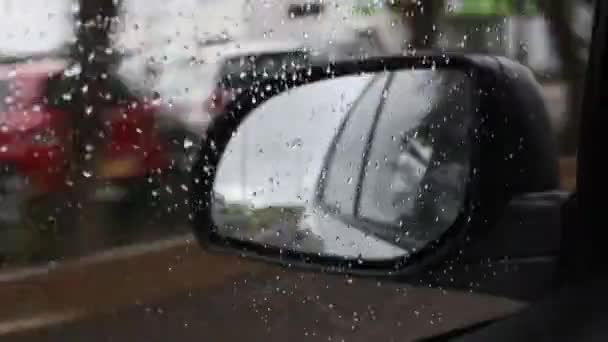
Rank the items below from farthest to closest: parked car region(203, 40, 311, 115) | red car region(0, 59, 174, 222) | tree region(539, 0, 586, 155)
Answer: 1. tree region(539, 0, 586, 155)
2. parked car region(203, 40, 311, 115)
3. red car region(0, 59, 174, 222)

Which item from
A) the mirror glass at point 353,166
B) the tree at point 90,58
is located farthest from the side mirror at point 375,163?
the tree at point 90,58

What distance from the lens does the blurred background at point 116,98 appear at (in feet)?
3.05

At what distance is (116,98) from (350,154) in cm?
34

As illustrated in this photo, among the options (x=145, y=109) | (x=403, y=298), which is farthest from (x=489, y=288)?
(x=145, y=109)

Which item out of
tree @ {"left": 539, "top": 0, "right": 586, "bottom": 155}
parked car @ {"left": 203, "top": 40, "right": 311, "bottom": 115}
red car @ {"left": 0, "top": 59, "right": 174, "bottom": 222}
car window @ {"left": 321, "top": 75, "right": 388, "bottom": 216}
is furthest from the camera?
tree @ {"left": 539, "top": 0, "right": 586, "bottom": 155}

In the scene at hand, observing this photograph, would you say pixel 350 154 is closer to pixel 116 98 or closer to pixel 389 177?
pixel 389 177

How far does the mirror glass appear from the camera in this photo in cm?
110

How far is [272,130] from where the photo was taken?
1.10 m

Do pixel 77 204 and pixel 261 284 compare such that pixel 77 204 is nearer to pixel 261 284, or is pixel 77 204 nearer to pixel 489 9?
pixel 261 284

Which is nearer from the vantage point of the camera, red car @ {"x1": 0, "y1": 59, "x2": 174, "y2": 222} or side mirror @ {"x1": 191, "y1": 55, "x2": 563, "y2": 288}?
red car @ {"x1": 0, "y1": 59, "x2": 174, "y2": 222}

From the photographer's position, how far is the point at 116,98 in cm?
99

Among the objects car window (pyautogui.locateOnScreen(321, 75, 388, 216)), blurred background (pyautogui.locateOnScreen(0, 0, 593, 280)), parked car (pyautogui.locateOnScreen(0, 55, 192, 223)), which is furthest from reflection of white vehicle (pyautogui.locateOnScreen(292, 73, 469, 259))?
parked car (pyautogui.locateOnScreen(0, 55, 192, 223))

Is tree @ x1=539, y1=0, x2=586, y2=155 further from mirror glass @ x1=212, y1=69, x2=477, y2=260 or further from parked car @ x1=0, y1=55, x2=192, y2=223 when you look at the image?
parked car @ x1=0, y1=55, x2=192, y2=223

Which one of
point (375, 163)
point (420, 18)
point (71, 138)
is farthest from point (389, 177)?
point (71, 138)
